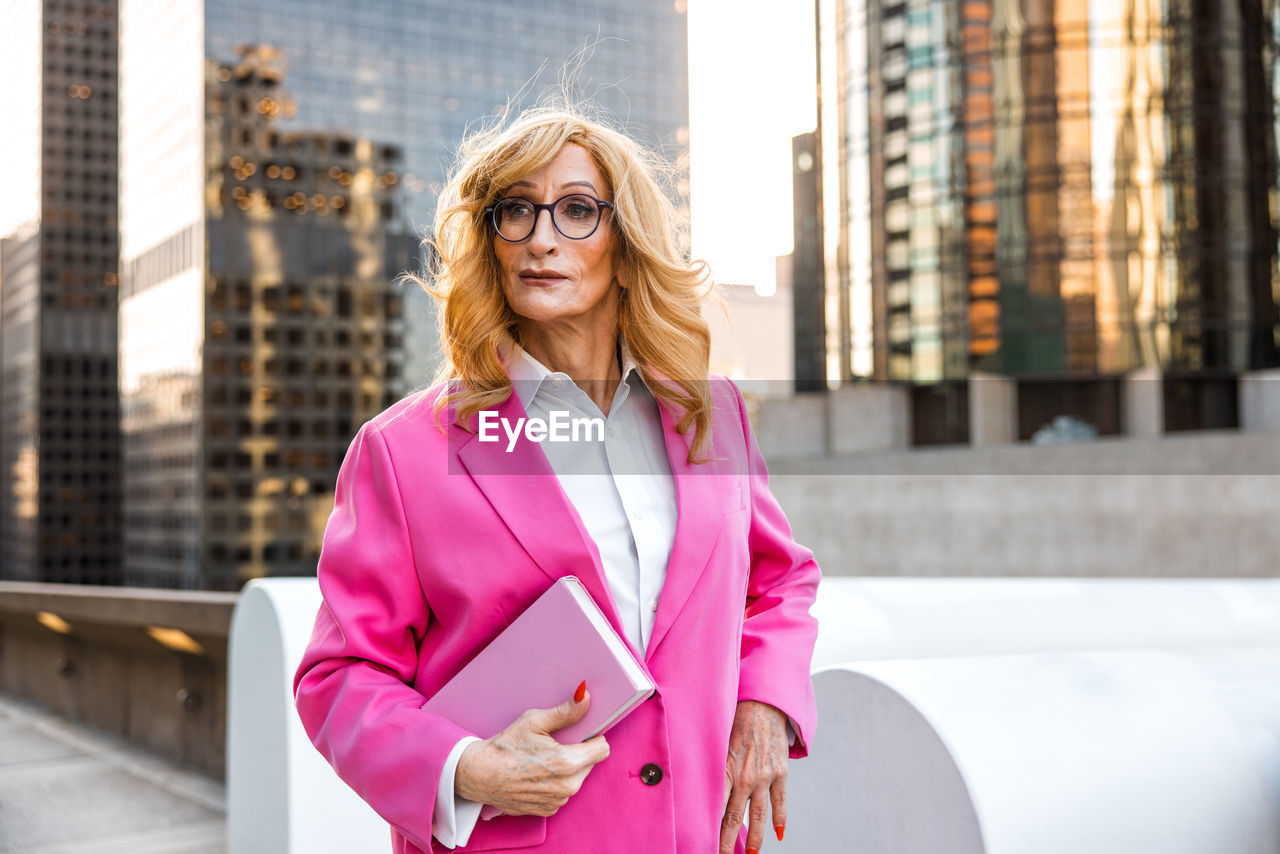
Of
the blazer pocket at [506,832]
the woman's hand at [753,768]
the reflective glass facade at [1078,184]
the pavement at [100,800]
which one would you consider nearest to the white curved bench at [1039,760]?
the woman's hand at [753,768]

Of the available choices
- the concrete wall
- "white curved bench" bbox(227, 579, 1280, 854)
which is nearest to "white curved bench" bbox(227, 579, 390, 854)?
"white curved bench" bbox(227, 579, 1280, 854)

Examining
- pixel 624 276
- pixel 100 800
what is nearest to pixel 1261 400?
pixel 100 800

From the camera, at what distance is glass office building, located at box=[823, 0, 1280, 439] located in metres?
29.5

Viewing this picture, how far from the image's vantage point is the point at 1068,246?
3025cm

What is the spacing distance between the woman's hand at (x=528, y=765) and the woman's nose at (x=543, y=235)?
67 centimetres

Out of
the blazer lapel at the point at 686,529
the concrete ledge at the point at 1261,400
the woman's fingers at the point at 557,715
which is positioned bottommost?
the woman's fingers at the point at 557,715

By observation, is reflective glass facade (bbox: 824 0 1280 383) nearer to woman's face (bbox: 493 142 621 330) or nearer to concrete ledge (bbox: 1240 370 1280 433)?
concrete ledge (bbox: 1240 370 1280 433)

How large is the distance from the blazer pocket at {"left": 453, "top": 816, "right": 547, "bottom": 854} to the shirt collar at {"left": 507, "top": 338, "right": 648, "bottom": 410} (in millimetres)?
614

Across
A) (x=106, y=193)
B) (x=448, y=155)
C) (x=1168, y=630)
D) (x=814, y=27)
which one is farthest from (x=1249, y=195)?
(x=106, y=193)

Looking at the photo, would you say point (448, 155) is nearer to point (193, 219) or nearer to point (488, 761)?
point (488, 761)

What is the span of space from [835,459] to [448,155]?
873 inches

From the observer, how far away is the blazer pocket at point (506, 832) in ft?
5.31

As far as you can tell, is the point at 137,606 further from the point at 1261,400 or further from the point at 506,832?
the point at 1261,400

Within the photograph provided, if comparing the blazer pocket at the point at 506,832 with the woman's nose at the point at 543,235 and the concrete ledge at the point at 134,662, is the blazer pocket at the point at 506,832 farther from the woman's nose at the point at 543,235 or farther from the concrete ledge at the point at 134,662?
the concrete ledge at the point at 134,662
